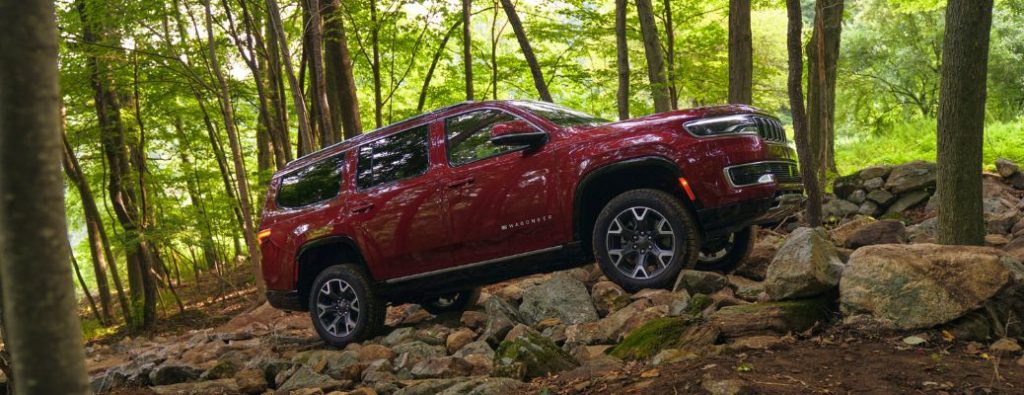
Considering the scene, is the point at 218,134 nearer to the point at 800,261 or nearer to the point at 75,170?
the point at 75,170

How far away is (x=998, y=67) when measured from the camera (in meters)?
21.4

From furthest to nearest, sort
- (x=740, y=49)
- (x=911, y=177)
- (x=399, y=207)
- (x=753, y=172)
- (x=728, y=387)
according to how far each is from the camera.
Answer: (x=911, y=177) → (x=740, y=49) → (x=399, y=207) → (x=753, y=172) → (x=728, y=387)

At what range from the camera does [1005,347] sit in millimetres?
4145

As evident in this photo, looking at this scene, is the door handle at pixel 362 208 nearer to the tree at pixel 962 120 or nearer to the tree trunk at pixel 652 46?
the tree at pixel 962 120

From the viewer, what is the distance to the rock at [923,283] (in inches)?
176

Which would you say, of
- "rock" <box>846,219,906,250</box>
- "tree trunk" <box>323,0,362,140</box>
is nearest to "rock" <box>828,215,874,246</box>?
"rock" <box>846,219,906,250</box>

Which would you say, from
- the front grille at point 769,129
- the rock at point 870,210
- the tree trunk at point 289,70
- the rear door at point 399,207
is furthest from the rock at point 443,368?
the rock at point 870,210

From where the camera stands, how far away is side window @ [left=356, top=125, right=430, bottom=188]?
690 cm

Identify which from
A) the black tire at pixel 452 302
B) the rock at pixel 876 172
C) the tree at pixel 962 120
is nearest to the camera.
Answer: the tree at pixel 962 120

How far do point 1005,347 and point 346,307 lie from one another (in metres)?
5.40

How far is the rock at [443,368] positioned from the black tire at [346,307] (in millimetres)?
1581

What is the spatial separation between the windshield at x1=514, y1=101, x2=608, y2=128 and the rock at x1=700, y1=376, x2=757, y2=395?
3.07 metres

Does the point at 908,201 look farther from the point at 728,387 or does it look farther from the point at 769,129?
the point at 728,387

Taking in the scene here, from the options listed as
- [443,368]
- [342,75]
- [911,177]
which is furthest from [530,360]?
[342,75]
